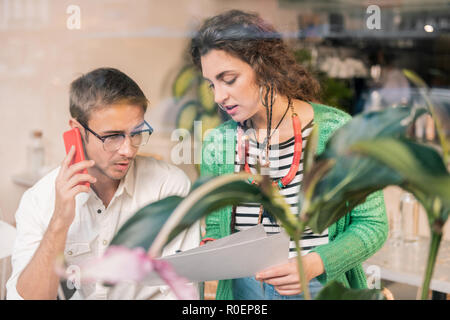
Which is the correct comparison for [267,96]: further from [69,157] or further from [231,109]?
[69,157]

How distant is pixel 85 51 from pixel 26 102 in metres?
0.34

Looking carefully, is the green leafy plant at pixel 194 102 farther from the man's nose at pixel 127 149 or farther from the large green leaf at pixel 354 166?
the large green leaf at pixel 354 166

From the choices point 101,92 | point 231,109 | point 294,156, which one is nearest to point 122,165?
point 101,92

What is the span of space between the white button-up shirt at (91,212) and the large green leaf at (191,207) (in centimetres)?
34

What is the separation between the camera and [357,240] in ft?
3.45

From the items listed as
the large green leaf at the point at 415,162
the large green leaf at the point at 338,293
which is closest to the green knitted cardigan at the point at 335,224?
the large green leaf at the point at 338,293

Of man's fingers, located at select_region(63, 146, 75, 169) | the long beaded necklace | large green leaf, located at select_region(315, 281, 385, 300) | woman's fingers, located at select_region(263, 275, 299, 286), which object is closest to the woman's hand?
woman's fingers, located at select_region(263, 275, 299, 286)

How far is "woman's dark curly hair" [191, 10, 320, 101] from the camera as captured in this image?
1.04 m

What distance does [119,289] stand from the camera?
786 mm

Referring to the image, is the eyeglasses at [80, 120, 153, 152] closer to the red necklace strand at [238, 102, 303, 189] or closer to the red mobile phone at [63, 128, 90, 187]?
the red mobile phone at [63, 128, 90, 187]

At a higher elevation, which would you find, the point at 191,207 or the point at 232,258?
the point at 191,207

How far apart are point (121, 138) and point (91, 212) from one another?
0.16 metres
